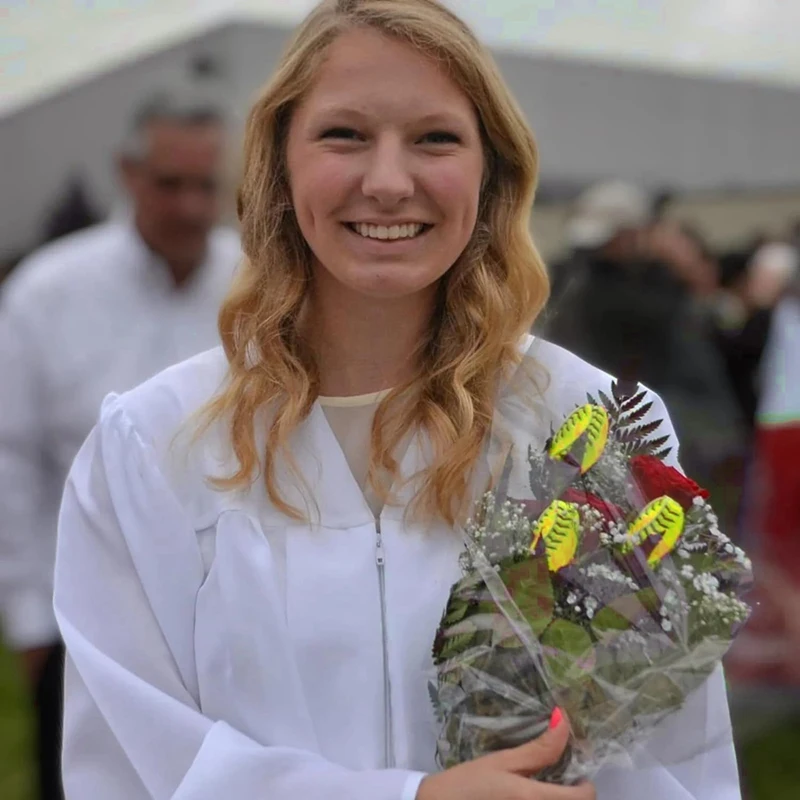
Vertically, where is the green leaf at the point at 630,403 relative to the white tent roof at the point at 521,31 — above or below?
below

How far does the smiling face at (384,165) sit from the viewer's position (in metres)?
1.87

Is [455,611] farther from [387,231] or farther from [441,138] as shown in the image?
[441,138]

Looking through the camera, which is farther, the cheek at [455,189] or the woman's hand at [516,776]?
the cheek at [455,189]

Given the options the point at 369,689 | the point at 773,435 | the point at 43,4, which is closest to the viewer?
the point at 369,689

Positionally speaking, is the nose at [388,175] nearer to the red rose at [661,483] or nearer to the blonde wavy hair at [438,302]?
the blonde wavy hair at [438,302]

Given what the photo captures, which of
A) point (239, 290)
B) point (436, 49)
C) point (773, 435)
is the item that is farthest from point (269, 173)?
point (773, 435)

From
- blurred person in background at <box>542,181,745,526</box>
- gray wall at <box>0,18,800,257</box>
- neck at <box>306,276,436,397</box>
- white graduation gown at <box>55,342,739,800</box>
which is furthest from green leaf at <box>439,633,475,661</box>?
gray wall at <box>0,18,800,257</box>

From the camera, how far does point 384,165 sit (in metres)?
1.85

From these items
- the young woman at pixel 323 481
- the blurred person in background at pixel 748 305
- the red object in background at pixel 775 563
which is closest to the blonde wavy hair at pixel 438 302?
the young woman at pixel 323 481

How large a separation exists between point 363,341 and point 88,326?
6.32 ft

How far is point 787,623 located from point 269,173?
176cm

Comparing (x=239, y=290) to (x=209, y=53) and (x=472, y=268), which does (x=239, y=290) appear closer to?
(x=472, y=268)

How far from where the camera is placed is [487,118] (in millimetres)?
1964

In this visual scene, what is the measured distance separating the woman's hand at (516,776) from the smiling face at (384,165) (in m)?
0.62
